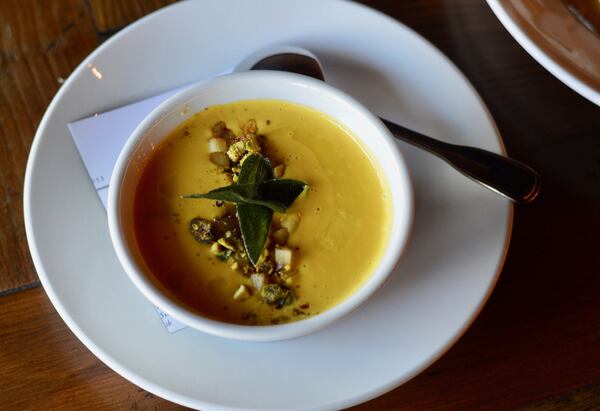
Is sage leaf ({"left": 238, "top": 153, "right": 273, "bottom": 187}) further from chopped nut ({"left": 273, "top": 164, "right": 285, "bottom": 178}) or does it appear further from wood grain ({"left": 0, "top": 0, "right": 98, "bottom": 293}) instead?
wood grain ({"left": 0, "top": 0, "right": 98, "bottom": 293})

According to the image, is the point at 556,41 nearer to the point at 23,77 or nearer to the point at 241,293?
the point at 241,293

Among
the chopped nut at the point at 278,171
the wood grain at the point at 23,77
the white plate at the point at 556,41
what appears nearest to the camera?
the white plate at the point at 556,41

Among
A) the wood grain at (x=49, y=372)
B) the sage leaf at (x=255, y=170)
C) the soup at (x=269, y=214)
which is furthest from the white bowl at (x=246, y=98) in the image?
the wood grain at (x=49, y=372)

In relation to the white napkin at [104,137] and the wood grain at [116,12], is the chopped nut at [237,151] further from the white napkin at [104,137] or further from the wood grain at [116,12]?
the wood grain at [116,12]

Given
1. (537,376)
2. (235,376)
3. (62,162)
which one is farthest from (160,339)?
(537,376)

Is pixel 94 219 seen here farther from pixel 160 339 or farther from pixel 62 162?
pixel 160 339

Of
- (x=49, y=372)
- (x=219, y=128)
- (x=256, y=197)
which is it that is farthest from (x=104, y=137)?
(x=49, y=372)
